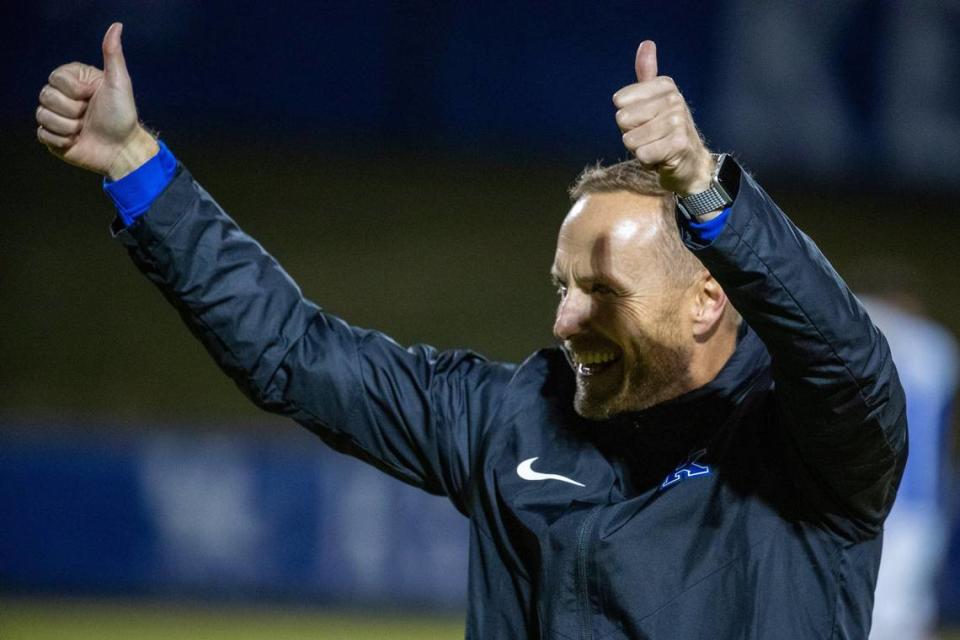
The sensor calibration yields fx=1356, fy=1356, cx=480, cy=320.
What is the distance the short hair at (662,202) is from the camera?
2369mm

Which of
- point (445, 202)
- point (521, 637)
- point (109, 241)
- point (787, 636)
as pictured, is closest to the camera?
point (787, 636)

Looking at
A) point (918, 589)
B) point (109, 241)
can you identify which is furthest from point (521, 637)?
point (109, 241)

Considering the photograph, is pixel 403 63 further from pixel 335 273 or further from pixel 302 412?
pixel 302 412

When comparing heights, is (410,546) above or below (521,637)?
below

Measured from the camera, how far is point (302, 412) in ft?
8.31

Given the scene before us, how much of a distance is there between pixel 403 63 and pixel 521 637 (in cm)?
569

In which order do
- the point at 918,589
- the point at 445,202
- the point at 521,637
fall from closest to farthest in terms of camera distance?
the point at 521,637 < the point at 918,589 < the point at 445,202

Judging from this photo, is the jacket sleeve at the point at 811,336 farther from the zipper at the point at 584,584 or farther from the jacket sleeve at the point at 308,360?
the jacket sleeve at the point at 308,360

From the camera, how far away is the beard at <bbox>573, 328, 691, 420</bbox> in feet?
7.78

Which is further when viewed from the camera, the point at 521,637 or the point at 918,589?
the point at 918,589

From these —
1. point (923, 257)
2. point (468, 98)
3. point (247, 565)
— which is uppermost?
point (468, 98)

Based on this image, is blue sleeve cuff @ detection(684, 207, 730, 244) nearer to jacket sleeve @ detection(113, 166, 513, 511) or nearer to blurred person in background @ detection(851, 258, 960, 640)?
jacket sleeve @ detection(113, 166, 513, 511)

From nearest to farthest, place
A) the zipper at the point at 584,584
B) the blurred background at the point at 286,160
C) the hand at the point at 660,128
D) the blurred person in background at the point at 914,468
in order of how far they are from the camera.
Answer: the hand at the point at 660,128 → the zipper at the point at 584,584 → the blurred person in background at the point at 914,468 → the blurred background at the point at 286,160

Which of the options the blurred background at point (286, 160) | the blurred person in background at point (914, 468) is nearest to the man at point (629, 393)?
the blurred person in background at point (914, 468)
